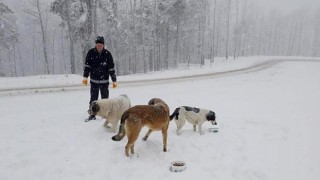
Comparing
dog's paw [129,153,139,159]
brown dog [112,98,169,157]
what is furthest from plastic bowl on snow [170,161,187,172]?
dog's paw [129,153,139,159]

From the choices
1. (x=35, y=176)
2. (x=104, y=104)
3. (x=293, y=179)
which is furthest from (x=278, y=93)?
(x=35, y=176)

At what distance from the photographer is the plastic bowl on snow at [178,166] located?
20.8 ft

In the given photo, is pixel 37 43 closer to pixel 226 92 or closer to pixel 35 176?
pixel 226 92

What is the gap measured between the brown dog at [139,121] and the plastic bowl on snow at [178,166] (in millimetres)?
799

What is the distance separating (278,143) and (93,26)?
22.6m

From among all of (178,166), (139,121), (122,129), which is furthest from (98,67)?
(178,166)

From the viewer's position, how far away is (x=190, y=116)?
8.44 meters

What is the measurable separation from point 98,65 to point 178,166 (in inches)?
173

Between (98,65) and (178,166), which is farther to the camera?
(98,65)

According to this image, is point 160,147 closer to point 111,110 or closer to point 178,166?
point 178,166

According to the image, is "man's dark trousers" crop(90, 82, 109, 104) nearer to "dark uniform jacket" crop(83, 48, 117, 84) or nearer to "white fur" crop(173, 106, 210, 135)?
"dark uniform jacket" crop(83, 48, 117, 84)

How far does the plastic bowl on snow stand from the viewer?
6.33 m

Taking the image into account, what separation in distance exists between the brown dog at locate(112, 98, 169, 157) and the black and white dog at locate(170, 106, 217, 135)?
1.24 m

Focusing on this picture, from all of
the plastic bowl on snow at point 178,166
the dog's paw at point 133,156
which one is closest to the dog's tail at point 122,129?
the dog's paw at point 133,156
